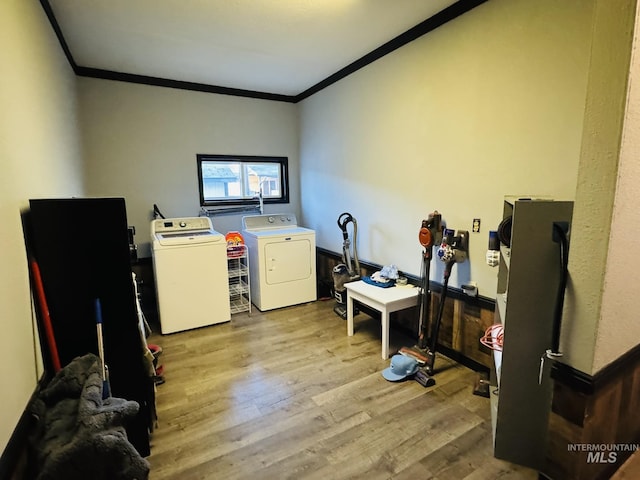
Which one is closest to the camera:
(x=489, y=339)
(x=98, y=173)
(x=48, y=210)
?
(x=48, y=210)

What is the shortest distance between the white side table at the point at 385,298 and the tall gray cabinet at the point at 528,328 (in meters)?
1.11

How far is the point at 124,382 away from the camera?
71.2 inches

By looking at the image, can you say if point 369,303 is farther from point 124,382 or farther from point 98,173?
point 98,173

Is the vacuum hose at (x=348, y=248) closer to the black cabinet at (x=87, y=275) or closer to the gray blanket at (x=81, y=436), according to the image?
the black cabinet at (x=87, y=275)

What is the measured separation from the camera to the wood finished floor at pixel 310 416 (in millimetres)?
1739

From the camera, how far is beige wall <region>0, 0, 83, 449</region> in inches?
49.1

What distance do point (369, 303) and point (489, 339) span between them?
1002 mm

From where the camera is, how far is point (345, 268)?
12.0 ft

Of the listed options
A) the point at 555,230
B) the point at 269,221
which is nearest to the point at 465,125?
the point at 555,230

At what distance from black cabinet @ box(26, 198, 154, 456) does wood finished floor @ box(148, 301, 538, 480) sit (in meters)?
0.43

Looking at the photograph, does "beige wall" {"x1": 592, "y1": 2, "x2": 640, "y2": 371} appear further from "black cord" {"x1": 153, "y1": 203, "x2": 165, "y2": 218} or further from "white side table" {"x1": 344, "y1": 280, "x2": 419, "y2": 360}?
"black cord" {"x1": 153, "y1": 203, "x2": 165, "y2": 218}

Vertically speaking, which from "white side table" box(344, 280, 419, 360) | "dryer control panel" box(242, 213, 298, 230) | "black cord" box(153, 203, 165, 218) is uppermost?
"black cord" box(153, 203, 165, 218)

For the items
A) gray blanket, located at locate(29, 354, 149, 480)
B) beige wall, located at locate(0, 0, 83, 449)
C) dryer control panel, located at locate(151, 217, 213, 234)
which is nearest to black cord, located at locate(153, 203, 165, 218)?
dryer control panel, located at locate(151, 217, 213, 234)

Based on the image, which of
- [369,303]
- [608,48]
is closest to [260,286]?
[369,303]
